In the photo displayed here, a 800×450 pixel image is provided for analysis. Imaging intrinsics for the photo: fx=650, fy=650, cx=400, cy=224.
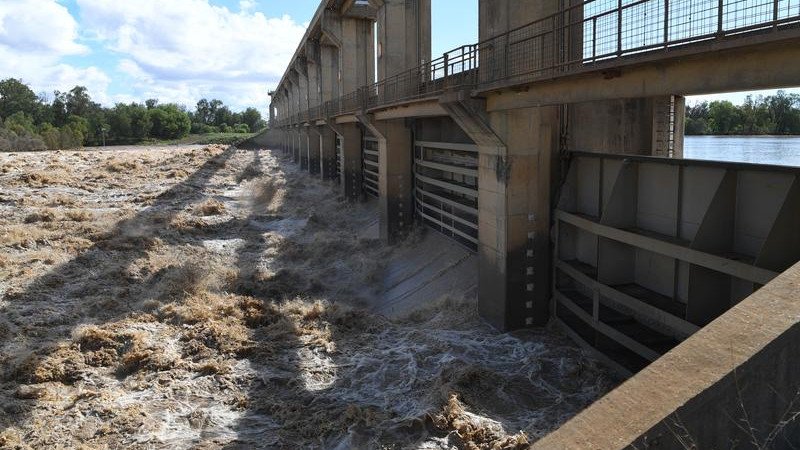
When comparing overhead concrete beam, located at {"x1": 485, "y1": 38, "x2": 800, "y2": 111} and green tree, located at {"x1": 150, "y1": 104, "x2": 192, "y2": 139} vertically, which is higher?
green tree, located at {"x1": 150, "y1": 104, "x2": 192, "y2": 139}

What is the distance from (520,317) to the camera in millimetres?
12828

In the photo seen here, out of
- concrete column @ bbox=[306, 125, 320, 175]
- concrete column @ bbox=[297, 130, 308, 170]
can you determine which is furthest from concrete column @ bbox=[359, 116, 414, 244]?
concrete column @ bbox=[297, 130, 308, 170]

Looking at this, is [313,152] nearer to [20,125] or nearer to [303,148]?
[303,148]

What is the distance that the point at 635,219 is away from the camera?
1118 centimetres

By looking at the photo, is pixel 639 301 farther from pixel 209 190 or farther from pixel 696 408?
pixel 209 190

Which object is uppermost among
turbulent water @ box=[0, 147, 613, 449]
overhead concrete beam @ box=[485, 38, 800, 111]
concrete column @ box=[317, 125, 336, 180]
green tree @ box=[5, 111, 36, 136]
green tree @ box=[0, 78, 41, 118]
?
green tree @ box=[0, 78, 41, 118]

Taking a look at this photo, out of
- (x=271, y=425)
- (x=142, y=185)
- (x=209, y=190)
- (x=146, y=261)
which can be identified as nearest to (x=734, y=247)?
(x=271, y=425)

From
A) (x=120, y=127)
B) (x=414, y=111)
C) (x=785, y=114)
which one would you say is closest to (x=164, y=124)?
(x=120, y=127)

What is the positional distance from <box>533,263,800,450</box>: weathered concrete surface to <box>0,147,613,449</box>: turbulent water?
451 cm

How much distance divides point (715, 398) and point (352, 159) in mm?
27243

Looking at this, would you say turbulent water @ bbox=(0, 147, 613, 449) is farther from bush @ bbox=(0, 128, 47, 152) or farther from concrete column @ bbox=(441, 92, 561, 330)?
bush @ bbox=(0, 128, 47, 152)

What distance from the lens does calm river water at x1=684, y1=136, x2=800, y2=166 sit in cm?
1369

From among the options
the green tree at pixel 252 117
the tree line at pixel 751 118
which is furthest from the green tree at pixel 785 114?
the green tree at pixel 252 117

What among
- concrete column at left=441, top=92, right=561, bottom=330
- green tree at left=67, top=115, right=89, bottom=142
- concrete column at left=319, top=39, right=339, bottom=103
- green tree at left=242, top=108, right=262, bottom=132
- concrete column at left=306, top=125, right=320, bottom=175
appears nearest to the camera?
concrete column at left=441, top=92, right=561, bottom=330
